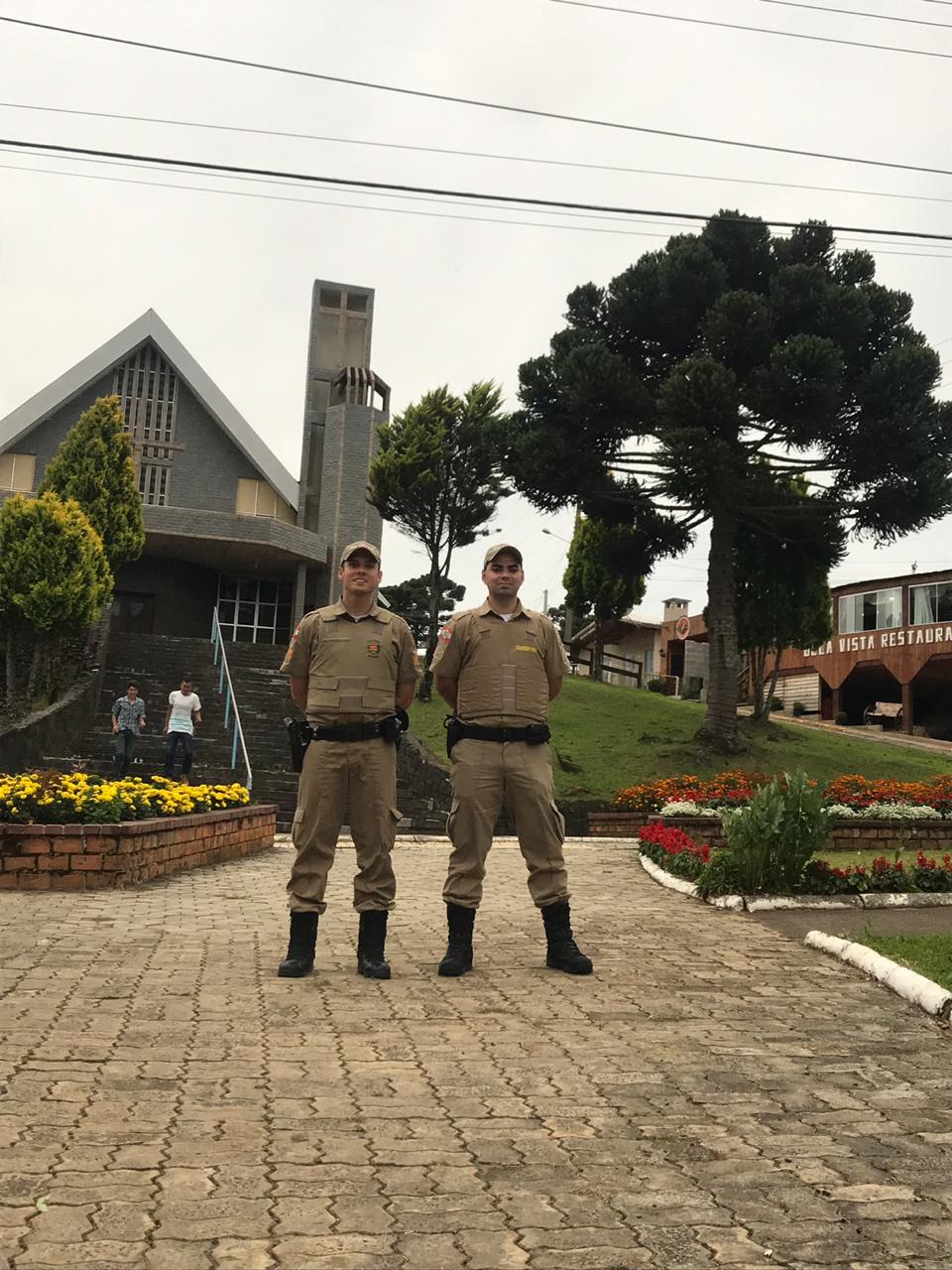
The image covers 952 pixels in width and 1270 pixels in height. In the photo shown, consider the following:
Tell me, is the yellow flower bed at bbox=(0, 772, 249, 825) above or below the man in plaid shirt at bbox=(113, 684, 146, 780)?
below

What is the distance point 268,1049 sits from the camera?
4230 mm

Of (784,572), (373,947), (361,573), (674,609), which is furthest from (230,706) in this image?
(674,609)

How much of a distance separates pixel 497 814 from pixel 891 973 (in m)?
2.04

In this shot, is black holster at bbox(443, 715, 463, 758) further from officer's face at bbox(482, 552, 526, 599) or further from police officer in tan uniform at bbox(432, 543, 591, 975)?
Answer: officer's face at bbox(482, 552, 526, 599)

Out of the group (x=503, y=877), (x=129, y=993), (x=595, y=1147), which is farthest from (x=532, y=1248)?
(x=503, y=877)

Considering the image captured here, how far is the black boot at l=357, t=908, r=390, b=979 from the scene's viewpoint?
5.52 m

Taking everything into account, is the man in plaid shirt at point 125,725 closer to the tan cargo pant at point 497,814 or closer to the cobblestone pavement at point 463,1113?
the cobblestone pavement at point 463,1113

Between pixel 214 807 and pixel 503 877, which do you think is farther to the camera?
→ pixel 214 807

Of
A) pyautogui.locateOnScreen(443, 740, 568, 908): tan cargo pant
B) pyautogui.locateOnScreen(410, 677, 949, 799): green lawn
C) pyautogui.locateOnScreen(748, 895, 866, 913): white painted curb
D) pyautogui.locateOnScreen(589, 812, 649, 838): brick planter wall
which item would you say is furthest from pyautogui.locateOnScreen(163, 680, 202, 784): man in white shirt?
pyautogui.locateOnScreen(443, 740, 568, 908): tan cargo pant

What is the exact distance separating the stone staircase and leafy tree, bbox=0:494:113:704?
1.66 meters

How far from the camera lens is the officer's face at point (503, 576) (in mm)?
5805

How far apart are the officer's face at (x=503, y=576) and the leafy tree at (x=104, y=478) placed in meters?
20.1

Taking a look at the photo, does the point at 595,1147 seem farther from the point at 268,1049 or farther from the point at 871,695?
the point at 871,695

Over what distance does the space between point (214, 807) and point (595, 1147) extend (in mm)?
8525
